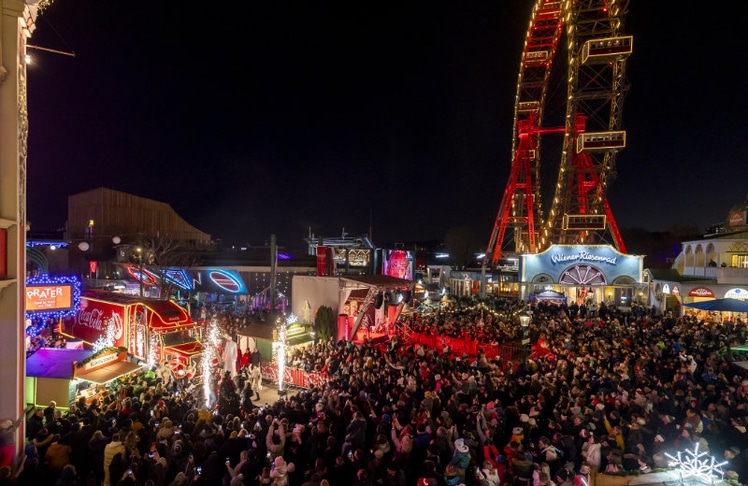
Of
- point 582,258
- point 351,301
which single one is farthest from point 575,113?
point 351,301

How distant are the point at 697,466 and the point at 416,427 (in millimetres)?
3964

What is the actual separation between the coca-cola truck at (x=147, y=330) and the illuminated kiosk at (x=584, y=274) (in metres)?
19.9

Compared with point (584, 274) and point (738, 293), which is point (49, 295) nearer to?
point (584, 274)

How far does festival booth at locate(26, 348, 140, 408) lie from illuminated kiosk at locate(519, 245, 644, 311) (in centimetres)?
2209

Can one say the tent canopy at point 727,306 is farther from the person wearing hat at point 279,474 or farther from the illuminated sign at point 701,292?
the person wearing hat at point 279,474

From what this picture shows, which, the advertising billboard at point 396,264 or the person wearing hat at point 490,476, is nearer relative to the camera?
the person wearing hat at point 490,476

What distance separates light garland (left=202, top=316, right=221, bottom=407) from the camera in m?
10.7

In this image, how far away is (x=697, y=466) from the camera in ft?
18.4

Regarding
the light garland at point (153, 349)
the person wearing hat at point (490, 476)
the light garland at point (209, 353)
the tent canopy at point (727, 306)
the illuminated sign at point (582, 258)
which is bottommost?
the light garland at point (209, 353)

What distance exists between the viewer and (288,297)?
85.0 feet

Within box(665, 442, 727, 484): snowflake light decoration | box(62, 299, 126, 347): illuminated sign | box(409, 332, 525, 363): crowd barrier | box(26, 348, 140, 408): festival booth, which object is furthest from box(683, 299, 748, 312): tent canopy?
box(62, 299, 126, 347): illuminated sign

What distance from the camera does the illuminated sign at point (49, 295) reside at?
11.8 meters

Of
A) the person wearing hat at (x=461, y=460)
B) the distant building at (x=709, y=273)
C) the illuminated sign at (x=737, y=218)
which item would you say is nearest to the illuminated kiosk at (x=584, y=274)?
the distant building at (x=709, y=273)

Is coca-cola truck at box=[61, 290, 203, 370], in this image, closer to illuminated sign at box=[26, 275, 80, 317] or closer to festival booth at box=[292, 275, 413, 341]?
illuminated sign at box=[26, 275, 80, 317]
